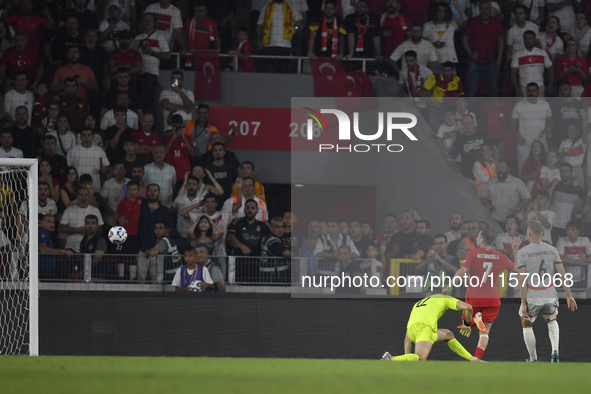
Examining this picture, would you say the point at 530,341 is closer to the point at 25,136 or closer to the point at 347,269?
the point at 347,269

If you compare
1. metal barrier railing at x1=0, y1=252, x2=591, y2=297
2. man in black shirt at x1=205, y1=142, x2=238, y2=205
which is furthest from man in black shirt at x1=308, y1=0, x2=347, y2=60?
metal barrier railing at x1=0, y1=252, x2=591, y2=297

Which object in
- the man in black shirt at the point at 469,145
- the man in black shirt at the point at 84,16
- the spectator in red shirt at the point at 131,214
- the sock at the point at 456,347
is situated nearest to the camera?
the sock at the point at 456,347

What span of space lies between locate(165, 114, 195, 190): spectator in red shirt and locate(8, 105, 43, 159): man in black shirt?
1498 millimetres

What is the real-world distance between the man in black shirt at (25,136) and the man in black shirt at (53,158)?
0.07 meters

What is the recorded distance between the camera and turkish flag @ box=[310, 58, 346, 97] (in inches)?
357

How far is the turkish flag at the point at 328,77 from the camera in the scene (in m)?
9.06

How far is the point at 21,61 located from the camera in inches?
350

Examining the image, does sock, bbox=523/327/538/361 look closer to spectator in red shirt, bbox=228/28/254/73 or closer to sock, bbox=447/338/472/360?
sock, bbox=447/338/472/360

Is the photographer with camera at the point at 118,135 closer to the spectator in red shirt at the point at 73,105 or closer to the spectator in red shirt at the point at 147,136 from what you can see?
the spectator in red shirt at the point at 147,136

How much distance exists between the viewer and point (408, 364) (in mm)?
3365

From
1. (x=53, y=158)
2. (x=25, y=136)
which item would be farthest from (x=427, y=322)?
(x=25, y=136)

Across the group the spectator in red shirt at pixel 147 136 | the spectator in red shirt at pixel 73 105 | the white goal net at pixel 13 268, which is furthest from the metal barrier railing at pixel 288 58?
the white goal net at pixel 13 268

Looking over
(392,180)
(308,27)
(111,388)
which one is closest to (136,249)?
(392,180)

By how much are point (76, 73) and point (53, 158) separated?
127 centimetres
